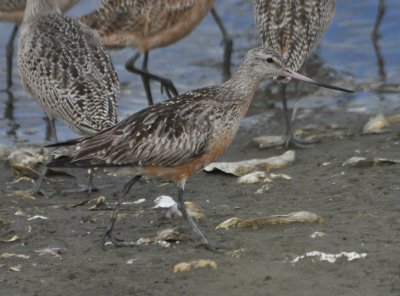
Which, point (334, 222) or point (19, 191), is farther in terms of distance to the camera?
point (19, 191)

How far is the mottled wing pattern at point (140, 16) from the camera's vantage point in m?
10.3

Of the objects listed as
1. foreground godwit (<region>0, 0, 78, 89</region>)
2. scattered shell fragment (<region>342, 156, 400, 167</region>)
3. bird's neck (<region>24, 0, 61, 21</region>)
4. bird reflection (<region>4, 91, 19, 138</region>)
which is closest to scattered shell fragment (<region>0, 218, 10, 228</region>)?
scattered shell fragment (<region>342, 156, 400, 167</region>)

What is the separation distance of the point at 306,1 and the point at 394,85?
1.87 metres

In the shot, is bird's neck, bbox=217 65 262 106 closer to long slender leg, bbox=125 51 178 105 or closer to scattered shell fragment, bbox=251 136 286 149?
scattered shell fragment, bbox=251 136 286 149

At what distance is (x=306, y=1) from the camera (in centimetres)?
926

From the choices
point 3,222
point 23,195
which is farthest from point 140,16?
point 3,222

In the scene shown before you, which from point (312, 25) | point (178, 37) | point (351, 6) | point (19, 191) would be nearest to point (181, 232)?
point (19, 191)

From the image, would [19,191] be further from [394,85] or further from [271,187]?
[394,85]

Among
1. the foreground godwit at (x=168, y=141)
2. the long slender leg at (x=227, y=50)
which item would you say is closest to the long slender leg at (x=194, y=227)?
the foreground godwit at (x=168, y=141)

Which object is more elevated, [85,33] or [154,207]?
[85,33]

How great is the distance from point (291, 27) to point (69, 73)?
2.05 meters

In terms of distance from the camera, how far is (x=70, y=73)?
25.6 feet

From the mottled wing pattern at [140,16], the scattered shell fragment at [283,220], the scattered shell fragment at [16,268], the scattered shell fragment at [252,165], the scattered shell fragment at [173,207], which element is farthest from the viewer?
the mottled wing pattern at [140,16]

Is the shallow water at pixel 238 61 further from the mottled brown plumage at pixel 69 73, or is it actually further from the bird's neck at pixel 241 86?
the bird's neck at pixel 241 86
